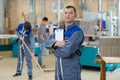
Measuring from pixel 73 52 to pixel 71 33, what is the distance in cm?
20

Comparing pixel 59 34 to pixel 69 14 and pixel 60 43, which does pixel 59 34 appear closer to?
pixel 60 43

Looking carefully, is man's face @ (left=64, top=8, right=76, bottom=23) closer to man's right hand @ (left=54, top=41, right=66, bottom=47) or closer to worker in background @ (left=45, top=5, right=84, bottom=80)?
worker in background @ (left=45, top=5, right=84, bottom=80)

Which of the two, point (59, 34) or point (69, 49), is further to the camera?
point (59, 34)

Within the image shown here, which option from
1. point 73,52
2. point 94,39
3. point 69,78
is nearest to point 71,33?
point 73,52

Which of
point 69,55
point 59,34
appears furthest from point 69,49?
point 59,34

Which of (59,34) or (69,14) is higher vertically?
(69,14)

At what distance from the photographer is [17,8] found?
516 inches

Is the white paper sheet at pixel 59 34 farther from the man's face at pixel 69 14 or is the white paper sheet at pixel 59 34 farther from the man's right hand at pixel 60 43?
the man's face at pixel 69 14

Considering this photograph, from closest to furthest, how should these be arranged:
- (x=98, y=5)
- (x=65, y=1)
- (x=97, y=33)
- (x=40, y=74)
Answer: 1. (x=40, y=74)
2. (x=97, y=33)
3. (x=98, y=5)
4. (x=65, y=1)

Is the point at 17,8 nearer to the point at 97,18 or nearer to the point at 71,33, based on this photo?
the point at 97,18

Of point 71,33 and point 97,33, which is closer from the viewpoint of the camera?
point 71,33

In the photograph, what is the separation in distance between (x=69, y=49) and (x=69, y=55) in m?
0.07

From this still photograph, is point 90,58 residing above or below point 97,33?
Answer: below

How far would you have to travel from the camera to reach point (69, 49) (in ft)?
9.57
